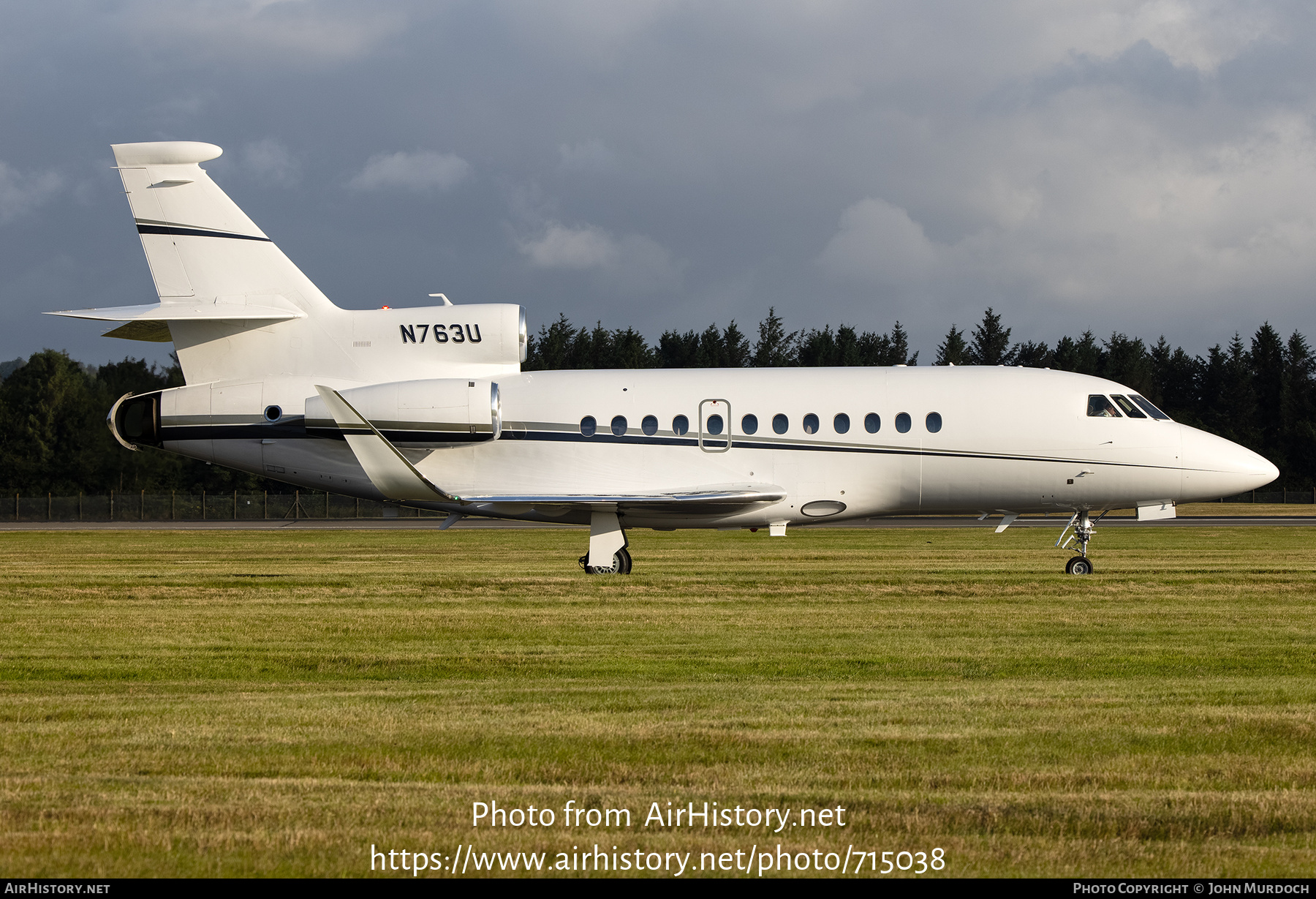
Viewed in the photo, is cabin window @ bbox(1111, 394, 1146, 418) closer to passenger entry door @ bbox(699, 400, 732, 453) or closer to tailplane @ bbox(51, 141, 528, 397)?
passenger entry door @ bbox(699, 400, 732, 453)

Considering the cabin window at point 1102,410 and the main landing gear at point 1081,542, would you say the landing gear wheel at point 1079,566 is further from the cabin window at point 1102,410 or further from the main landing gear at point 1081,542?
the cabin window at point 1102,410

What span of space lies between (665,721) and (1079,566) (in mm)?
15593

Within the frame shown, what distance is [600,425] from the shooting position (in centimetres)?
2278

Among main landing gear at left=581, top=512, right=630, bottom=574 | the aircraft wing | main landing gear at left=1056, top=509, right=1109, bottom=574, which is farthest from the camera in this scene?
main landing gear at left=581, top=512, right=630, bottom=574

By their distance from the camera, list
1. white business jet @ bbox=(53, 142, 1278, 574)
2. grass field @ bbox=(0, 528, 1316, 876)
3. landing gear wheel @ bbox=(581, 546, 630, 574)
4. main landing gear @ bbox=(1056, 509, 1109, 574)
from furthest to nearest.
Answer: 1. landing gear wheel @ bbox=(581, 546, 630, 574)
2. main landing gear @ bbox=(1056, 509, 1109, 574)
3. white business jet @ bbox=(53, 142, 1278, 574)
4. grass field @ bbox=(0, 528, 1316, 876)

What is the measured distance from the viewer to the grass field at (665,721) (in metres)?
6.22

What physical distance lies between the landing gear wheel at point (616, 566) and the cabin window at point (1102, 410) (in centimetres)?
862

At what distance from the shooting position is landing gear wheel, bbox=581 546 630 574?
76.1 feet

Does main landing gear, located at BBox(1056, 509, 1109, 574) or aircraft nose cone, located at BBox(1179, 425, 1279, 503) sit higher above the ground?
aircraft nose cone, located at BBox(1179, 425, 1279, 503)

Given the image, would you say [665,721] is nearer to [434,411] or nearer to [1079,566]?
[434,411]

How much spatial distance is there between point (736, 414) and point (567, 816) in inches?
645

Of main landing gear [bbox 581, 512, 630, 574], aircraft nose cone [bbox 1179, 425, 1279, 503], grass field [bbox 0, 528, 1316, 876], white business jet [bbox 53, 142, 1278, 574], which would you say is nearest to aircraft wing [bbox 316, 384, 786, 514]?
white business jet [bbox 53, 142, 1278, 574]

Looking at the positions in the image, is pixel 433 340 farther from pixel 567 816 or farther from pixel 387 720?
pixel 567 816
